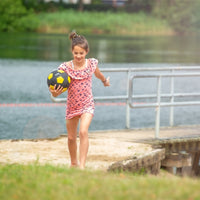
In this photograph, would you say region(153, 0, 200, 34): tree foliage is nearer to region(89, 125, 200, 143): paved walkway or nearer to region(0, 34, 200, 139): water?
region(0, 34, 200, 139): water

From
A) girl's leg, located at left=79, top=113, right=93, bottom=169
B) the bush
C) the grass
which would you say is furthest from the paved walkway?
the bush

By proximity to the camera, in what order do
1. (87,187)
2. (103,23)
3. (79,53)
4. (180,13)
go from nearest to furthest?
(87,187) → (79,53) → (103,23) → (180,13)

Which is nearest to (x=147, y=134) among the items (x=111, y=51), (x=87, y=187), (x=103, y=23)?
(x=87, y=187)

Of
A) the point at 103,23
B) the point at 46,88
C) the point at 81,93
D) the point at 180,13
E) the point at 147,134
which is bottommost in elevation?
the point at 46,88

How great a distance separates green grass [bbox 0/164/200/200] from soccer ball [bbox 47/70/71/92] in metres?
1.17

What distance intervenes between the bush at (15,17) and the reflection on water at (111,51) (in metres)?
7.29

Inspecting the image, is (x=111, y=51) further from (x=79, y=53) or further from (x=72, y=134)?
(x=79, y=53)

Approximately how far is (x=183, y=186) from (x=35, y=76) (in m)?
28.0

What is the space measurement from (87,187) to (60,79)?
1.82 m

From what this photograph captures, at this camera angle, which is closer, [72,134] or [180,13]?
[72,134]

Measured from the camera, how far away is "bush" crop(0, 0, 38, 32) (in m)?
77.6

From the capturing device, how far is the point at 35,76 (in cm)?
3312

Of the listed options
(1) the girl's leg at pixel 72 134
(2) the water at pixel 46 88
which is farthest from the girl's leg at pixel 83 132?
(2) the water at pixel 46 88

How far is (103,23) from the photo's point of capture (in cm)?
7538
